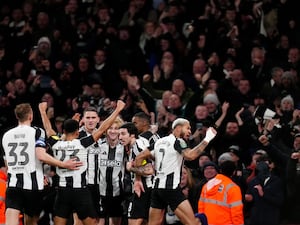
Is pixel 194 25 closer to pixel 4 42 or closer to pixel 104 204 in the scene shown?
pixel 4 42

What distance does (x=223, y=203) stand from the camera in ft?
55.5

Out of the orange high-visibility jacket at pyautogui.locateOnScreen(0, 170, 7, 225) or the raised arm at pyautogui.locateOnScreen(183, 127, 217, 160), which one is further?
the orange high-visibility jacket at pyautogui.locateOnScreen(0, 170, 7, 225)

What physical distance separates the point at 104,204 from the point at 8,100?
538 cm

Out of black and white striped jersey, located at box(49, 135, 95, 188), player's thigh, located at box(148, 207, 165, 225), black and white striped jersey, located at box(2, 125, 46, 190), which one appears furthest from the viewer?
player's thigh, located at box(148, 207, 165, 225)

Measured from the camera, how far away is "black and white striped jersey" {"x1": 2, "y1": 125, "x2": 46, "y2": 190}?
1581cm

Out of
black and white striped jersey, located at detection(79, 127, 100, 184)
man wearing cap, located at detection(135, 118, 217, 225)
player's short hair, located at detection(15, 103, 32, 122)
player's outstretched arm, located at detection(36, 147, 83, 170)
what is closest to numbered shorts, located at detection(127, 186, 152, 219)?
man wearing cap, located at detection(135, 118, 217, 225)

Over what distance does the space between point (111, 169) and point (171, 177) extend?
1.56 meters

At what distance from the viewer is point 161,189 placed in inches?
652

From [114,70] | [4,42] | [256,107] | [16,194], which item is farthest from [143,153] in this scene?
[4,42]

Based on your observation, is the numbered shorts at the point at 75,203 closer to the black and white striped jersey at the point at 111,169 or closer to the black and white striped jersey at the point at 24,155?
the black and white striped jersey at the point at 24,155

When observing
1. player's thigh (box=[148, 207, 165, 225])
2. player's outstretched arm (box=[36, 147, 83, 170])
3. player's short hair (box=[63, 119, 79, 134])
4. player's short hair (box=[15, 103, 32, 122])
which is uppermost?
player's short hair (box=[15, 103, 32, 122])

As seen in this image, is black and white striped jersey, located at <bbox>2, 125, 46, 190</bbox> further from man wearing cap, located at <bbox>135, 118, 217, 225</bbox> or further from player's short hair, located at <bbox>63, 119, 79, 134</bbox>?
man wearing cap, located at <bbox>135, 118, 217, 225</bbox>

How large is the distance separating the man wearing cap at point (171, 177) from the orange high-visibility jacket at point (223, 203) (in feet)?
2.03

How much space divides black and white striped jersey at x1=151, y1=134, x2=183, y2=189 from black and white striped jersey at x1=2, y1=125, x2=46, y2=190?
182cm
